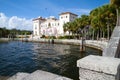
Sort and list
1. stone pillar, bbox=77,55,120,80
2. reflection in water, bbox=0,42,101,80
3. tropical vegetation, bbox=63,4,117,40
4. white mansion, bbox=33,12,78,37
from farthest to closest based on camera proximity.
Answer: white mansion, bbox=33,12,78,37
tropical vegetation, bbox=63,4,117,40
reflection in water, bbox=0,42,101,80
stone pillar, bbox=77,55,120,80

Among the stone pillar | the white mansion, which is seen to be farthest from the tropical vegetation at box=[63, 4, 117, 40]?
the stone pillar

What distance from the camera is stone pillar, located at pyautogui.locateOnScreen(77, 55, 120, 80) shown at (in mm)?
2174

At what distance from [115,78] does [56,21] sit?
93.0m

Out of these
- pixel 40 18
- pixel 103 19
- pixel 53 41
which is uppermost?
pixel 40 18

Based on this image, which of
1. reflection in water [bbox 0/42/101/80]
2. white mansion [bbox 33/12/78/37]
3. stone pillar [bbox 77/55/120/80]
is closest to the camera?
stone pillar [bbox 77/55/120/80]

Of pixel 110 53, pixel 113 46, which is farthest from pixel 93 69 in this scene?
pixel 113 46

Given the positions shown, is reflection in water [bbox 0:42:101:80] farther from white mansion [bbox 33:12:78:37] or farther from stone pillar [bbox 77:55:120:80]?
white mansion [bbox 33:12:78:37]

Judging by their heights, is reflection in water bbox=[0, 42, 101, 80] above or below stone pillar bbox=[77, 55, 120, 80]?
below

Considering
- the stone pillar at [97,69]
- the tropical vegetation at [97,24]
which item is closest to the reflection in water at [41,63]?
the stone pillar at [97,69]

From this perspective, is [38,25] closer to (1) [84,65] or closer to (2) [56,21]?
(2) [56,21]

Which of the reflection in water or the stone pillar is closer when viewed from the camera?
the stone pillar

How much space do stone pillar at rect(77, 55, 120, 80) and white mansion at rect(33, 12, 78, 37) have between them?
83.5 meters

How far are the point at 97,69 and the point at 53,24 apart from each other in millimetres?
93408

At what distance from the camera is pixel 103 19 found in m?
38.0
